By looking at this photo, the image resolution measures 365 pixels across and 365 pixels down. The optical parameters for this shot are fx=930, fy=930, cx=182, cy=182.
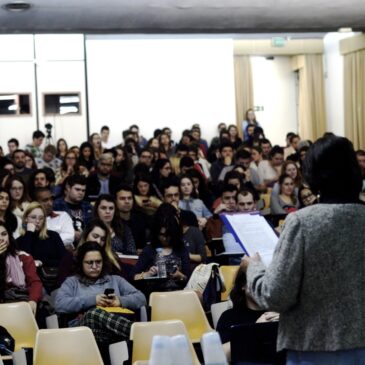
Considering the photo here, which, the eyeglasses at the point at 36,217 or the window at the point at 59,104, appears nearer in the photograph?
the eyeglasses at the point at 36,217

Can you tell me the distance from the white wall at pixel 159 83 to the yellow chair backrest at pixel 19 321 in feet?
40.0

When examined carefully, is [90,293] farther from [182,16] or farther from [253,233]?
[182,16]

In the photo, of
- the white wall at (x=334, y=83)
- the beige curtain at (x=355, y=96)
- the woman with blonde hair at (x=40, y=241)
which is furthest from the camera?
the white wall at (x=334, y=83)

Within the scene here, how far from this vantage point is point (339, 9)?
378 inches

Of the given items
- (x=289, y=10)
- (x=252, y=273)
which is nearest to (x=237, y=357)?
(x=252, y=273)

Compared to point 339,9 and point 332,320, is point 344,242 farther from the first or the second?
point 339,9

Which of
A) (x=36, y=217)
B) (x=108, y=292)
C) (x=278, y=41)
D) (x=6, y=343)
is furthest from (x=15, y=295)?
(x=278, y=41)

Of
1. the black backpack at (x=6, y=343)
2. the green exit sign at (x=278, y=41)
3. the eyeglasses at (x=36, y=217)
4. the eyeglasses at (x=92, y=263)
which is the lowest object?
the black backpack at (x=6, y=343)

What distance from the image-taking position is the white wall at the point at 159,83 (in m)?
18.4

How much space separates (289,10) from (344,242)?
275 inches

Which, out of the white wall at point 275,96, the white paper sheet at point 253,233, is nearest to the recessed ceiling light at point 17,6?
the white paper sheet at point 253,233

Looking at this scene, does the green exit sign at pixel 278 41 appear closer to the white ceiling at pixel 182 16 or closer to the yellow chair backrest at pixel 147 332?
the white ceiling at pixel 182 16

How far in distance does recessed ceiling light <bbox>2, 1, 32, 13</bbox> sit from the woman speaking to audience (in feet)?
20.5

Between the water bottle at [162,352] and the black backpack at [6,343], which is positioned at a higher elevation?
the water bottle at [162,352]
